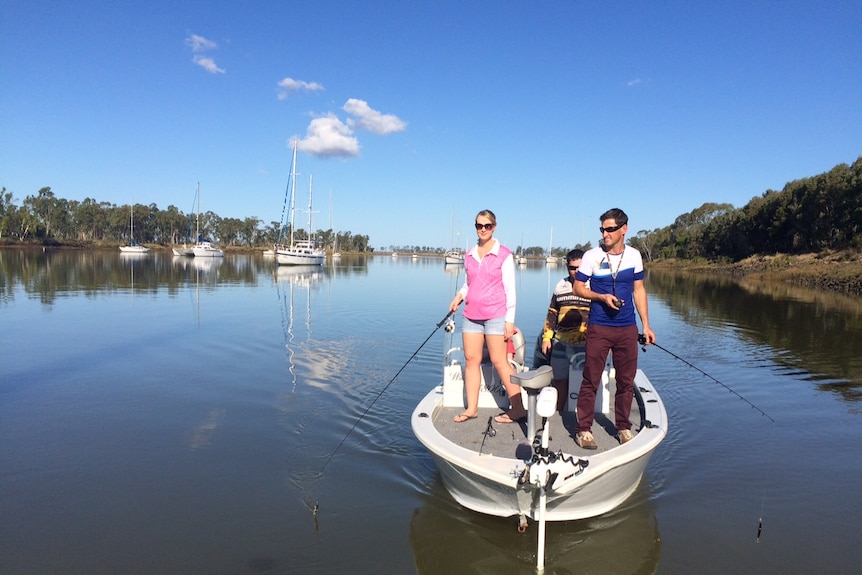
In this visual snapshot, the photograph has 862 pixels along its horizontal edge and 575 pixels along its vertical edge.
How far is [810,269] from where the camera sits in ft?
148

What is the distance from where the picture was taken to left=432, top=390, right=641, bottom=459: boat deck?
4793 mm

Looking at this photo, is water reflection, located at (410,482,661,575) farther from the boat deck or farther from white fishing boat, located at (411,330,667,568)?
the boat deck

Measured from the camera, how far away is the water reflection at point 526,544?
4215 mm

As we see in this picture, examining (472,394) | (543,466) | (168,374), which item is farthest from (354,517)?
(168,374)

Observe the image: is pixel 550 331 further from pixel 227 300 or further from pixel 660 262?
pixel 660 262

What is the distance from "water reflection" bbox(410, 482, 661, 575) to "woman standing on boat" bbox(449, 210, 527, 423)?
3.49 ft

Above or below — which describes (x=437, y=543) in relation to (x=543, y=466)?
below

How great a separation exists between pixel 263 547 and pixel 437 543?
143cm

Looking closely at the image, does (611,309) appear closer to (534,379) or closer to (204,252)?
(534,379)

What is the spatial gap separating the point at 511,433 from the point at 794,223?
63.0 metres

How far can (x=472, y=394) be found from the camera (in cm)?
553

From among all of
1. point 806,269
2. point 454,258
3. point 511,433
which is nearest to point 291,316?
point 511,433

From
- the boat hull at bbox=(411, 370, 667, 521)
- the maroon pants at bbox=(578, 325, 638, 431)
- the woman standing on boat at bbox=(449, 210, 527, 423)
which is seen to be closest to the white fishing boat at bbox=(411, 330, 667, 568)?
the boat hull at bbox=(411, 370, 667, 521)

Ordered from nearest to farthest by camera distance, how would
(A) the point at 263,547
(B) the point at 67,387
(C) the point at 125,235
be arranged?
(A) the point at 263,547 < (B) the point at 67,387 < (C) the point at 125,235
